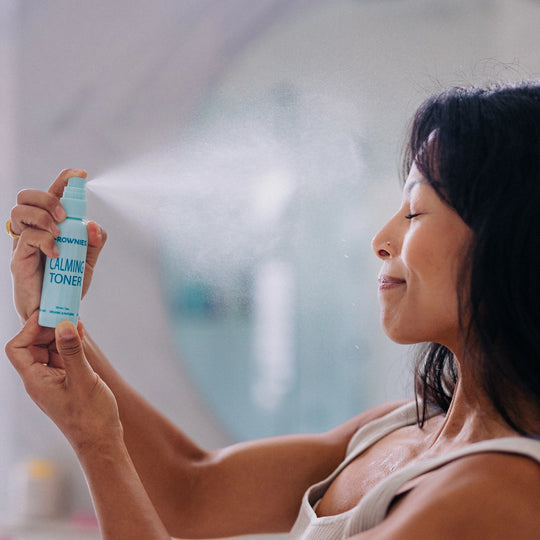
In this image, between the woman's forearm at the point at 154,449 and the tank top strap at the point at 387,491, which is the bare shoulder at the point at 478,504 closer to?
the tank top strap at the point at 387,491

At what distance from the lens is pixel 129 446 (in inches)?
36.4

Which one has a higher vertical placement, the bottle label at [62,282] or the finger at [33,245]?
the finger at [33,245]

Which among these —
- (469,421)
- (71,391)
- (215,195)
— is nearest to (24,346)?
(71,391)

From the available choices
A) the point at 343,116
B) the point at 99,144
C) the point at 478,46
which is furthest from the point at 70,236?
the point at 478,46

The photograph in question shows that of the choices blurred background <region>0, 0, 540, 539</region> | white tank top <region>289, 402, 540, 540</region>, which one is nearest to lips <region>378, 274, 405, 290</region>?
white tank top <region>289, 402, 540, 540</region>

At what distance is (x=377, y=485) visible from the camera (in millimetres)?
686

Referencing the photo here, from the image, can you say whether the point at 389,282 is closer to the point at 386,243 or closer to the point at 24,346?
the point at 386,243

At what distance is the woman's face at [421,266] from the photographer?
2.38ft

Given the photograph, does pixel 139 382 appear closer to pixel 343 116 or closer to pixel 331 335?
pixel 331 335

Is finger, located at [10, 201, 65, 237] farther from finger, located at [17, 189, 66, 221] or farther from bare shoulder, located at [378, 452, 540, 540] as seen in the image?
bare shoulder, located at [378, 452, 540, 540]

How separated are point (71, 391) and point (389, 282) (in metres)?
0.40

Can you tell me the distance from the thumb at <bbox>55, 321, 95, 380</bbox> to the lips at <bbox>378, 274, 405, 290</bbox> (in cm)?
36

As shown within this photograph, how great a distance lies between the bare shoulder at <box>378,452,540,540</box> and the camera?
0.58 meters

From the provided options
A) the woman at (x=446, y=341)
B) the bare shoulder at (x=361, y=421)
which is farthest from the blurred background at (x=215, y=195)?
the woman at (x=446, y=341)
